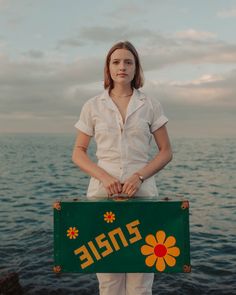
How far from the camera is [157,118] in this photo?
3822 mm

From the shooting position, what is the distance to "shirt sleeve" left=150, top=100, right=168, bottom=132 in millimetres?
3807

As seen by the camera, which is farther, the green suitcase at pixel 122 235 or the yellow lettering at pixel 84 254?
the yellow lettering at pixel 84 254

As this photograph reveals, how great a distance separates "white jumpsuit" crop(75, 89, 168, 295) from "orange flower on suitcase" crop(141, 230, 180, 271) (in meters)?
0.37

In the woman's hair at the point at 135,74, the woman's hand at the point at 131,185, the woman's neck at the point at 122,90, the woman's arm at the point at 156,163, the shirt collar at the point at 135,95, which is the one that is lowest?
the woman's hand at the point at 131,185

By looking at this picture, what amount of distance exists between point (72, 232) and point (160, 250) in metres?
0.71

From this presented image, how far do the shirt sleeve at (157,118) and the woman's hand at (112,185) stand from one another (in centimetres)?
63

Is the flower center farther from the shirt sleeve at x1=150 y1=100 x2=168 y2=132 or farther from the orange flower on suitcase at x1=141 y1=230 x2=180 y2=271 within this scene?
the shirt sleeve at x1=150 y1=100 x2=168 y2=132

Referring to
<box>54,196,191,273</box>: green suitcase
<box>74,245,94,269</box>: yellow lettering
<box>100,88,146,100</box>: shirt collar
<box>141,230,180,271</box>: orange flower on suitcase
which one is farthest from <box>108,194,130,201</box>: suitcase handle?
<box>100,88,146,100</box>: shirt collar

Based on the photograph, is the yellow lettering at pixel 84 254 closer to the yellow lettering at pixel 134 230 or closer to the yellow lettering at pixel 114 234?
the yellow lettering at pixel 114 234

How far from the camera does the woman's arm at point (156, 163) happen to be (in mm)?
3520

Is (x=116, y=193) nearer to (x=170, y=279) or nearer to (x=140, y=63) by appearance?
(x=140, y=63)

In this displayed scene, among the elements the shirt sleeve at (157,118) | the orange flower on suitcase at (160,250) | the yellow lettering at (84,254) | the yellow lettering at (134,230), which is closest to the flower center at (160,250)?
the orange flower on suitcase at (160,250)

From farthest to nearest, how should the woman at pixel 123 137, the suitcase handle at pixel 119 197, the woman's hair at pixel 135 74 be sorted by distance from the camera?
the woman's hair at pixel 135 74
the woman at pixel 123 137
the suitcase handle at pixel 119 197

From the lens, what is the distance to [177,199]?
3354 mm
